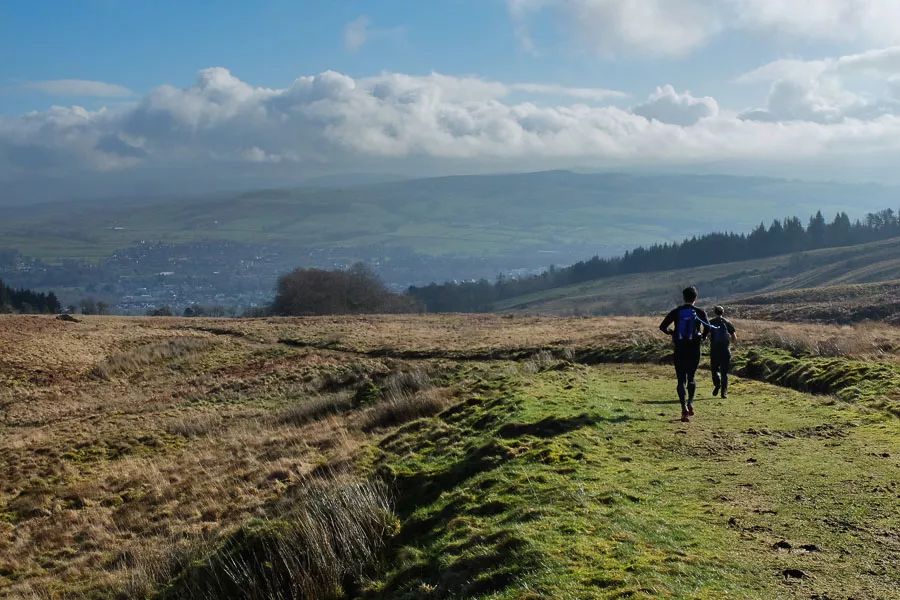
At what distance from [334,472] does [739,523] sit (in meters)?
8.79

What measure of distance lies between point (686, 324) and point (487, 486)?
577cm

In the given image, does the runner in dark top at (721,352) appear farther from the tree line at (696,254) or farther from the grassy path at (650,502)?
the tree line at (696,254)

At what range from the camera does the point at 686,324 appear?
14555 mm

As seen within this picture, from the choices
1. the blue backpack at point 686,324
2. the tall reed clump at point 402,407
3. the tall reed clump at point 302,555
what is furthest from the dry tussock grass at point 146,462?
the blue backpack at point 686,324

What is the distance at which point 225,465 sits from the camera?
18688mm

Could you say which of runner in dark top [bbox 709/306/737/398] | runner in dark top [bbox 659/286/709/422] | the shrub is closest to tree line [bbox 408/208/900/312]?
the shrub

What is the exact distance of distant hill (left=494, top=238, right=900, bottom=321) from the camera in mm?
113000

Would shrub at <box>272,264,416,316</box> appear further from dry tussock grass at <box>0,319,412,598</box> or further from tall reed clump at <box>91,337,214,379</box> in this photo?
dry tussock grass at <box>0,319,412,598</box>

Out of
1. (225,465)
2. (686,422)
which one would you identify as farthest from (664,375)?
(225,465)

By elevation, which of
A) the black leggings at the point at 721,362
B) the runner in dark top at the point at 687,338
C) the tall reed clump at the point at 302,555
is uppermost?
the runner in dark top at the point at 687,338

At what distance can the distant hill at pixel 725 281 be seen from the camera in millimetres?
113000

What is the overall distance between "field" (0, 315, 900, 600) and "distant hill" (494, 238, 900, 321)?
87.1 metres

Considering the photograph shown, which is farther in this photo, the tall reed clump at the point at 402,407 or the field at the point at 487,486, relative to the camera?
the tall reed clump at the point at 402,407

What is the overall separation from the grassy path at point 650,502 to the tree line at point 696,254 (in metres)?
135
